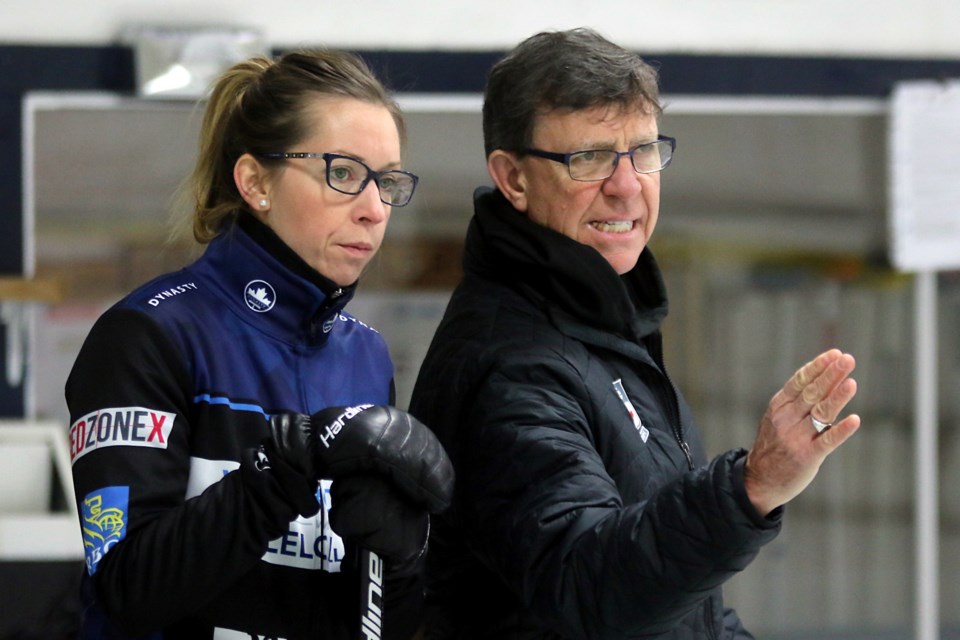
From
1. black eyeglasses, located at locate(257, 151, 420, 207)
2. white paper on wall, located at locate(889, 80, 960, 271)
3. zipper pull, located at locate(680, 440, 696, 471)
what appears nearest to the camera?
black eyeglasses, located at locate(257, 151, 420, 207)

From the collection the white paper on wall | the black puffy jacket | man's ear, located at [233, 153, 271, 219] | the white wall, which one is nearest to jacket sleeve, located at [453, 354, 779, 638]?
the black puffy jacket

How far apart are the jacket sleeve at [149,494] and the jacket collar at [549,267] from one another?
0.48 meters

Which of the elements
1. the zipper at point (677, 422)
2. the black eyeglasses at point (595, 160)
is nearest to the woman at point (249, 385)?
the black eyeglasses at point (595, 160)

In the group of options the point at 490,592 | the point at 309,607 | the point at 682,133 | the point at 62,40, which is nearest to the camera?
the point at 309,607

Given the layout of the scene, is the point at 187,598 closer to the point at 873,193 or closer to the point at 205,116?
the point at 205,116

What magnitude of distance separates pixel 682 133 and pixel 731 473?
111 inches

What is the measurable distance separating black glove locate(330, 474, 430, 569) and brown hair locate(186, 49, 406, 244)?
458mm

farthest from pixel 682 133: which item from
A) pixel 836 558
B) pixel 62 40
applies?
pixel 62 40

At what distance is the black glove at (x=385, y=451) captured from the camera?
144cm

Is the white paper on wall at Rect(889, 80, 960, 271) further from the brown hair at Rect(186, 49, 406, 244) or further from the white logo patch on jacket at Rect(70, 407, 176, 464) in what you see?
the white logo patch on jacket at Rect(70, 407, 176, 464)

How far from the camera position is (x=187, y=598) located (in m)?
1.45

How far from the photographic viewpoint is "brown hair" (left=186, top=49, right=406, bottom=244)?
1.69m

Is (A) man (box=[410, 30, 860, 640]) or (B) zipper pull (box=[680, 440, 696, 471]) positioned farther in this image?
(B) zipper pull (box=[680, 440, 696, 471])

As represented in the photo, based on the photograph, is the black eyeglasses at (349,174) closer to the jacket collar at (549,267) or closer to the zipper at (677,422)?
the jacket collar at (549,267)
